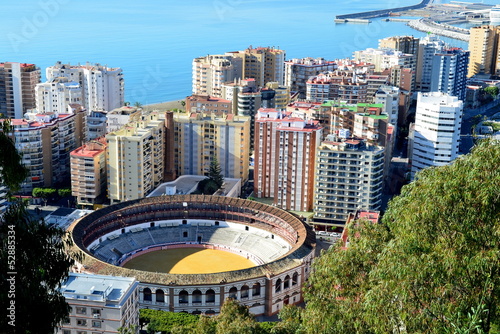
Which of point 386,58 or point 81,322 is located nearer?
point 81,322

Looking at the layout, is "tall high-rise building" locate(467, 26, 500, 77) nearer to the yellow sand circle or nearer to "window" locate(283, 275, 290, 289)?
the yellow sand circle

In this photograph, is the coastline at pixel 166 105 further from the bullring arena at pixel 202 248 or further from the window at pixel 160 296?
the window at pixel 160 296

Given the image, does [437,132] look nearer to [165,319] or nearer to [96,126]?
[96,126]

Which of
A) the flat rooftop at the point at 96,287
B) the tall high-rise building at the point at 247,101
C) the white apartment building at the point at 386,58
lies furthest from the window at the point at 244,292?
the white apartment building at the point at 386,58

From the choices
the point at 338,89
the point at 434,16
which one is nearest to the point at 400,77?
the point at 338,89

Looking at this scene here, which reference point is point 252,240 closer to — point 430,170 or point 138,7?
point 430,170

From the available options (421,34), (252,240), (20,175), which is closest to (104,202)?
(252,240)
